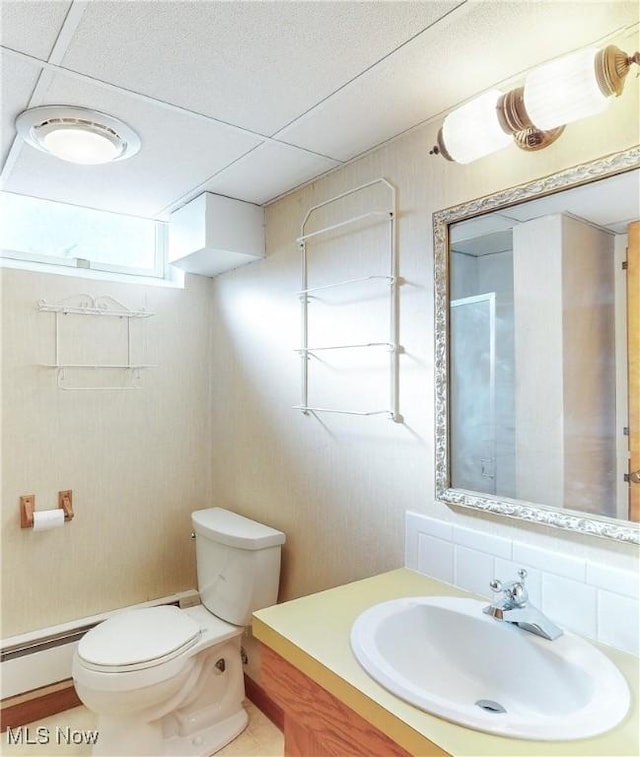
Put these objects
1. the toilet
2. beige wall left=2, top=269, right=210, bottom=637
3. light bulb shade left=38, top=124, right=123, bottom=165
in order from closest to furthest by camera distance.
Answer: light bulb shade left=38, top=124, right=123, bottom=165, the toilet, beige wall left=2, top=269, right=210, bottom=637

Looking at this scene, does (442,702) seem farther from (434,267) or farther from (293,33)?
(293,33)

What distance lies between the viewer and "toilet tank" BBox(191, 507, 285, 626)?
1996 mm

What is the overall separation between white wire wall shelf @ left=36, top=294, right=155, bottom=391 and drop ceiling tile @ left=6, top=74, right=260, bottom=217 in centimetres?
42

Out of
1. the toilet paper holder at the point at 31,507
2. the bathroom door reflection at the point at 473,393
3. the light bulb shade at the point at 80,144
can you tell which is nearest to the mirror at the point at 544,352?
the bathroom door reflection at the point at 473,393

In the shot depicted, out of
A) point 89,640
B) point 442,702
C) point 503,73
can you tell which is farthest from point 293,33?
point 89,640

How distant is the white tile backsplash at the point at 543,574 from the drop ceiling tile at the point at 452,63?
1158 millimetres

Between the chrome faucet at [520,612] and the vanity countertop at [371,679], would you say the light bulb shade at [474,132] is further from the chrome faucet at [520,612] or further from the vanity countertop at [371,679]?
the vanity countertop at [371,679]

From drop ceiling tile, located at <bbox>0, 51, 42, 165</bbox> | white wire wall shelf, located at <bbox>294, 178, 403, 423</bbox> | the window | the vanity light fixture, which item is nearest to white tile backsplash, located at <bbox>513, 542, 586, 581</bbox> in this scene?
white wire wall shelf, located at <bbox>294, 178, 403, 423</bbox>

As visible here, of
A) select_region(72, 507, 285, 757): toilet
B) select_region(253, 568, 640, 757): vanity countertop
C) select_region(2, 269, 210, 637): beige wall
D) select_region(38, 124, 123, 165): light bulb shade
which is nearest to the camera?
select_region(253, 568, 640, 757): vanity countertop

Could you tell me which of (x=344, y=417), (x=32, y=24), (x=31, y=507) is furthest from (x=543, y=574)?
(x=31, y=507)

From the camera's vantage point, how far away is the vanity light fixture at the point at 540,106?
1016mm

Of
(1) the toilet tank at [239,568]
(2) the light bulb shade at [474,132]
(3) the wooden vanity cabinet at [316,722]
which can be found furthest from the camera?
(1) the toilet tank at [239,568]

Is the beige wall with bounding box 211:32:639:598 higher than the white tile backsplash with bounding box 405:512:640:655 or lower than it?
higher

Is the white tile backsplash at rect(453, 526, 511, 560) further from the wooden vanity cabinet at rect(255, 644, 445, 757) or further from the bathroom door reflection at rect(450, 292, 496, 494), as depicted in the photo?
the wooden vanity cabinet at rect(255, 644, 445, 757)
